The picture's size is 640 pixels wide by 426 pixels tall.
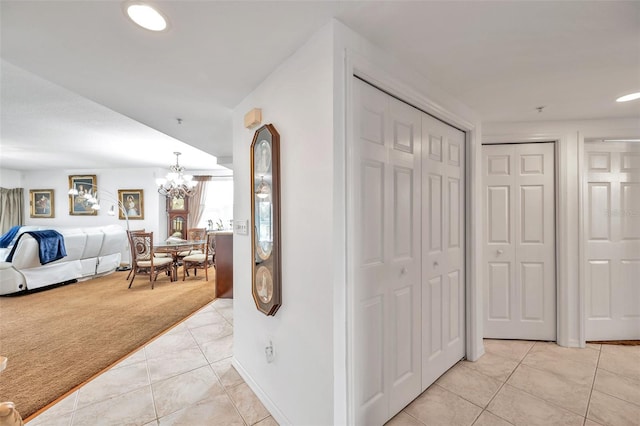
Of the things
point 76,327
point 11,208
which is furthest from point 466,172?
point 11,208

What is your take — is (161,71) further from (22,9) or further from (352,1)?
(352,1)

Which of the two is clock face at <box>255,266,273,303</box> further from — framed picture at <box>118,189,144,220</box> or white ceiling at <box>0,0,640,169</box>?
framed picture at <box>118,189,144,220</box>

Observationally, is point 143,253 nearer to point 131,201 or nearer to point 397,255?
point 131,201

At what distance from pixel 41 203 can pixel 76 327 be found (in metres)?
6.46

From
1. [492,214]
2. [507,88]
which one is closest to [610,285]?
[492,214]

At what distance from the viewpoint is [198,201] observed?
7.37 m

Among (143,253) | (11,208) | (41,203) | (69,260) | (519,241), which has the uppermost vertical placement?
(41,203)

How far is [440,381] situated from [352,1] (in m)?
2.45

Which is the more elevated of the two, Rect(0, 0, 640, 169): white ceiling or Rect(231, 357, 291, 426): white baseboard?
Rect(0, 0, 640, 169): white ceiling

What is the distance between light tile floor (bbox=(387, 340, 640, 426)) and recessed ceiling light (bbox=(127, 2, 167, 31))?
97.1 inches

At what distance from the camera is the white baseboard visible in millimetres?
1651

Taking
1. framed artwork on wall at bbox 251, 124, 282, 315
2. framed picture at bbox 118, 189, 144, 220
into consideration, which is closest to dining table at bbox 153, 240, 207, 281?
framed picture at bbox 118, 189, 144, 220

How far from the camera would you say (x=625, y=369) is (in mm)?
2219

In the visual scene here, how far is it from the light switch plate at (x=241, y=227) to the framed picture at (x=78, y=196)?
7050 mm
